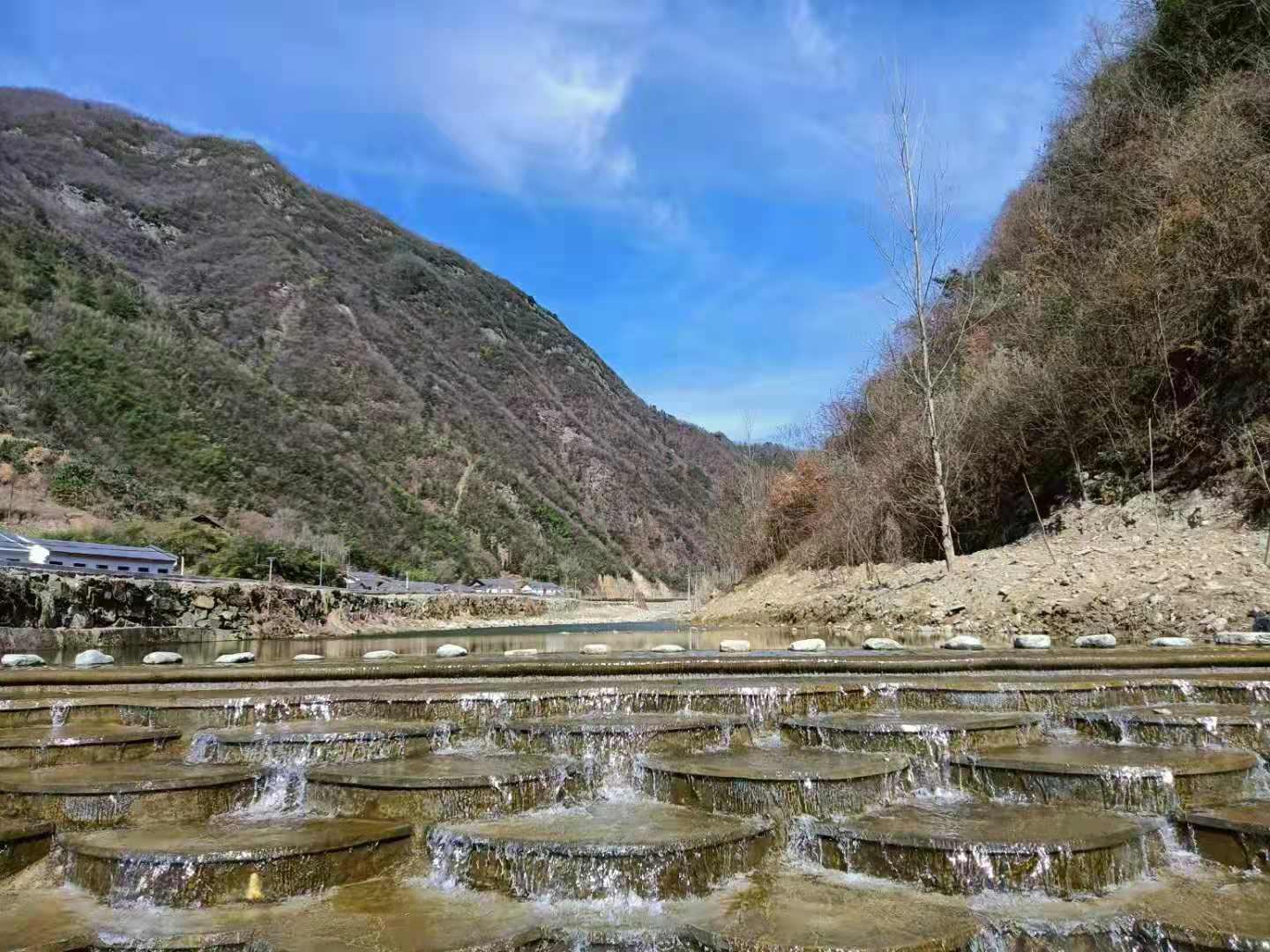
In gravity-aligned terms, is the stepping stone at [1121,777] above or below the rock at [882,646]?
below

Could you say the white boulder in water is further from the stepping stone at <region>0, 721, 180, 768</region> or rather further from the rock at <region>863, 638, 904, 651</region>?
the stepping stone at <region>0, 721, 180, 768</region>

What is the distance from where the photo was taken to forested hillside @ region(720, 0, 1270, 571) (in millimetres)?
12883

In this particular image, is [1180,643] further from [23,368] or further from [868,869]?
[23,368]

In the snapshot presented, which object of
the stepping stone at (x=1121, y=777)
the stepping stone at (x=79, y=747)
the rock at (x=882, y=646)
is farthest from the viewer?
Answer: the rock at (x=882, y=646)

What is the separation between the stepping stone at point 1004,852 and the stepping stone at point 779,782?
1.03 ft

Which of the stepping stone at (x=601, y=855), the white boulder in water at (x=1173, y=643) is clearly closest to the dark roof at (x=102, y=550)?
the stepping stone at (x=601, y=855)

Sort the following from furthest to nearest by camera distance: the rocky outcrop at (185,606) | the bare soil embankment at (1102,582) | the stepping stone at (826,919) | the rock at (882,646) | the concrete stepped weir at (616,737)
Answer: the rocky outcrop at (185,606)
the bare soil embankment at (1102,582)
the rock at (882,646)
the concrete stepped weir at (616,737)
the stepping stone at (826,919)

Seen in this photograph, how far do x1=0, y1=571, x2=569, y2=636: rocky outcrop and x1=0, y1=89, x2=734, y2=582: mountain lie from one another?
45.3 feet

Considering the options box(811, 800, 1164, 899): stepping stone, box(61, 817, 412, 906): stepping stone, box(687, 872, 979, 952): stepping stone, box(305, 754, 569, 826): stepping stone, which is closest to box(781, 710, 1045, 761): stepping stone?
box(811, 800, 1164, 899): stepping stone

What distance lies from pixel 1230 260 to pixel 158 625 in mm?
28045

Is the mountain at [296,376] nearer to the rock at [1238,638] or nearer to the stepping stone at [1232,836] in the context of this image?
the rock at [1238,638]

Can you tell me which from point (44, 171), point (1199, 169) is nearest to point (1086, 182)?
point (1199, 169)

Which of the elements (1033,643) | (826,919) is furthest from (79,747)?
(1033,643)

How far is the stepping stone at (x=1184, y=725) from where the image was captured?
5.47m
